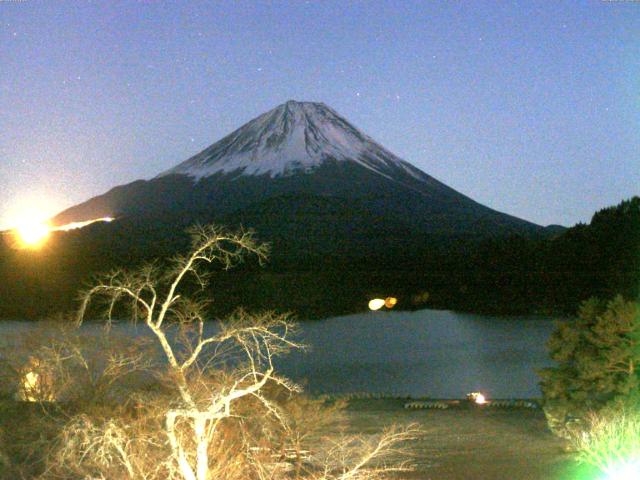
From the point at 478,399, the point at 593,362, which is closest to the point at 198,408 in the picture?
the point at 593,362

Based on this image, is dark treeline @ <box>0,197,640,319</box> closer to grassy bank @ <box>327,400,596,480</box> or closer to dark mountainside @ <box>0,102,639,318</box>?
dark mountainside @ <box>0,102,639,318</box>

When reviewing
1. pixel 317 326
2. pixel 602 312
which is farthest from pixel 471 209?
pixel 602 312

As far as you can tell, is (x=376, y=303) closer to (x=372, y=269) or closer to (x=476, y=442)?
(x=372, y=269)

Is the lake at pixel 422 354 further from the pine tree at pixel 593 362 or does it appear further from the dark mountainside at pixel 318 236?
the pine tree at pixel 593 362

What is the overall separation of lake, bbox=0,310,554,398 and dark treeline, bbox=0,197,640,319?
114cm

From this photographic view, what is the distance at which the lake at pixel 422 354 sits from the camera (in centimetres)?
2502

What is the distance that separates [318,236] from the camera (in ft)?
163

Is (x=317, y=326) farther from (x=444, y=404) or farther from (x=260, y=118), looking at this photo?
(x=260, y=118)

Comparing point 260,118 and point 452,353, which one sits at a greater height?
point 260,118

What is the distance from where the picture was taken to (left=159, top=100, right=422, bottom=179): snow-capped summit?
60.7 metres

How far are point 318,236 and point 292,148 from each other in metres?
14.8

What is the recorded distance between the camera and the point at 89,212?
58031 mm

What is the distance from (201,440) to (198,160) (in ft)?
196

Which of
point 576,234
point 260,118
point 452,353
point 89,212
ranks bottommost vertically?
point 452,353
